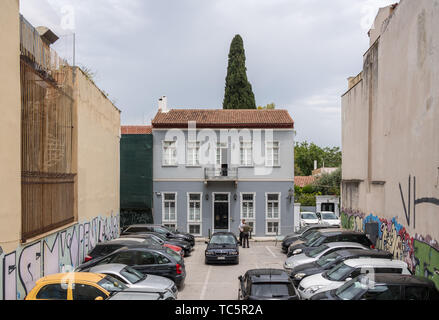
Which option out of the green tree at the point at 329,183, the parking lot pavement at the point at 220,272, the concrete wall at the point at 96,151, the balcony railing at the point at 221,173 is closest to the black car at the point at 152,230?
the parking lot pavement at the point at 220,272

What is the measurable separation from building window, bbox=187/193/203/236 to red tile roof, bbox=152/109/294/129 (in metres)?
5.12

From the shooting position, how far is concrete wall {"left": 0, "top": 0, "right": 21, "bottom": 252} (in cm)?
938

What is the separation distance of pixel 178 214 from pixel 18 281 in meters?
18.7

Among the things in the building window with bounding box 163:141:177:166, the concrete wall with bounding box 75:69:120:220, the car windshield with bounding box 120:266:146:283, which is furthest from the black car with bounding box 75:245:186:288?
the building window with bounding box 163:141:177:166

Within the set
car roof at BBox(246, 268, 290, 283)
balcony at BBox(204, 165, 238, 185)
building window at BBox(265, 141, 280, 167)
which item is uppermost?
building window at BBox(265, 141, 280, 167)

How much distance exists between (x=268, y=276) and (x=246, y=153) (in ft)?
63.0

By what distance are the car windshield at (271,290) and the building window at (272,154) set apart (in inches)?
768

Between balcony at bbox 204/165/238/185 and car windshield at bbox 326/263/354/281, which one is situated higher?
balcony at bbox 204/165/238/185

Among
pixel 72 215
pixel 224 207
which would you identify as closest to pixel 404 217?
pixel 72 215

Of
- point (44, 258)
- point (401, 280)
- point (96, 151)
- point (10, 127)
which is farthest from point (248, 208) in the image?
point (10, 127)

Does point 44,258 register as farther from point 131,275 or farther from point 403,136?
point 403,136

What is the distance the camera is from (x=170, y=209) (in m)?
28.8

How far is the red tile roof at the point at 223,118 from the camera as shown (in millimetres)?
28547

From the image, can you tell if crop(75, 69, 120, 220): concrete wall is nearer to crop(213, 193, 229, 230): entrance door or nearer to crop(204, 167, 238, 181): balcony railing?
crop(204, 167, 238, 181): balcony railing
